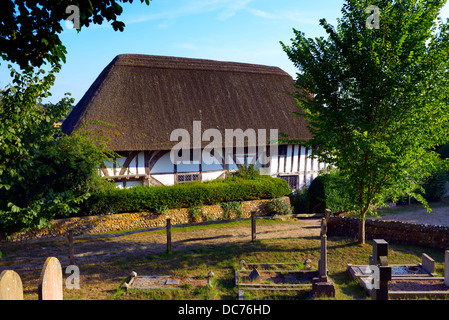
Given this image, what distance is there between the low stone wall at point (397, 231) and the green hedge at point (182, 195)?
5.17 metres

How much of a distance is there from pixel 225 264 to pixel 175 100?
39.0 ft

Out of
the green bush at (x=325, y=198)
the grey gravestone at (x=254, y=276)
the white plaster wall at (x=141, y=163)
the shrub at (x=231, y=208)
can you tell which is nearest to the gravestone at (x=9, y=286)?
the grey gravestone at (x=254, y=276)

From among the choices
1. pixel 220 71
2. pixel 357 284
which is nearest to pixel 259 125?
pixel 220 71

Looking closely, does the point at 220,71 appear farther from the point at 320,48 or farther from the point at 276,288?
the point at 276,288

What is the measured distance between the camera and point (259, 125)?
20.4m

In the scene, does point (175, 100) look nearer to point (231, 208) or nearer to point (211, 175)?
point (211, 175)

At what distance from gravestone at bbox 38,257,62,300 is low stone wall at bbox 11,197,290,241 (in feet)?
31.0

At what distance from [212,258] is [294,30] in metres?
7.51

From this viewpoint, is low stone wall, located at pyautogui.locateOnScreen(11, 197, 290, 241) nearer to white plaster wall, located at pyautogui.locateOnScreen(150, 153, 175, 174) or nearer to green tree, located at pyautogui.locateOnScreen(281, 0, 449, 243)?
white plaster wall, located at pyautogui.locateOnScreen(150, 153, 175, 174)

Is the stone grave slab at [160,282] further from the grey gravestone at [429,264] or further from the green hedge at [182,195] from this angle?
the green hedge at [182,195]

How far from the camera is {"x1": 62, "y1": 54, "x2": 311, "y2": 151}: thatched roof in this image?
17344 mm

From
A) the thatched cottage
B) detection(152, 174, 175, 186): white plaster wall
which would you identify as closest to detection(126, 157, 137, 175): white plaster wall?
the thatched cottage

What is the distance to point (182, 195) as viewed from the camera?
16.5 metres

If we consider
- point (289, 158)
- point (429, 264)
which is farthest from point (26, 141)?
point (289, 158)
